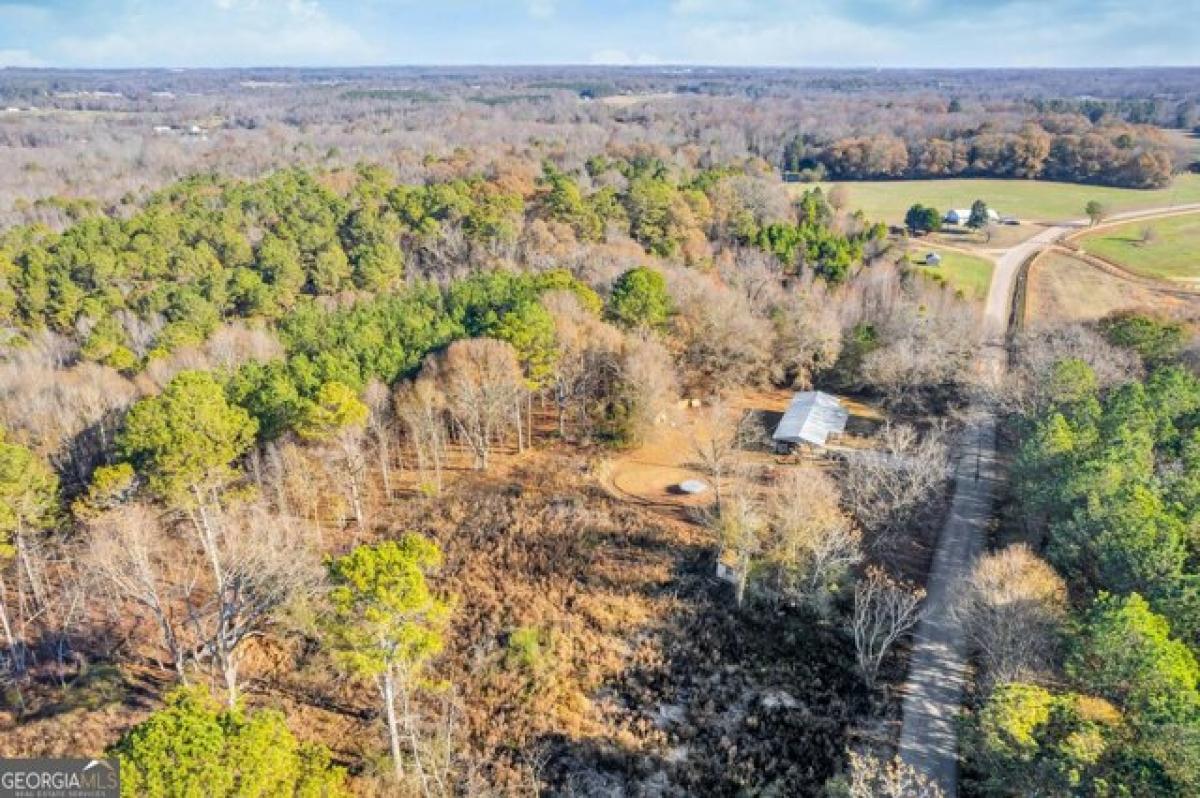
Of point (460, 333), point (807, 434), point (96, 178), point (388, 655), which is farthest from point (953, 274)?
point (96, 178)

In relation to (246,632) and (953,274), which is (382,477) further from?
(953,274)

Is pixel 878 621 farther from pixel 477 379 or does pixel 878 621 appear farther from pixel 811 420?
pixel 477 379

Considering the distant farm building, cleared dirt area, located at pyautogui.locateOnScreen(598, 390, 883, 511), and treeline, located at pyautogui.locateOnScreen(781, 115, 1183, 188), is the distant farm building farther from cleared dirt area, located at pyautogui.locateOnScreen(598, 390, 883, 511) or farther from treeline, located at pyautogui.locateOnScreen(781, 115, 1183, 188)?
cleared dirt area, located at pyautogui.locateOnScreen(598, 390, 883, 511)

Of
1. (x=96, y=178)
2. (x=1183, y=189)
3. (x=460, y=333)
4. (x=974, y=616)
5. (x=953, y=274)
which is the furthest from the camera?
(x=1183, y=189)

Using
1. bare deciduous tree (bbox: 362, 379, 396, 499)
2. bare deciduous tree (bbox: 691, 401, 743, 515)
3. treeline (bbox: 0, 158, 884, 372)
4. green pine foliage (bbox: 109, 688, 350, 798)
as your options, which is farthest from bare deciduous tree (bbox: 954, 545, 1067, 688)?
treeline (bbox: 0, 158, 884, 372)

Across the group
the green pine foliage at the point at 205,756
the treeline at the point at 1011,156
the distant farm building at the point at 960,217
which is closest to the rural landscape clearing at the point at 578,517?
the green pine foliage at the point at 205,756

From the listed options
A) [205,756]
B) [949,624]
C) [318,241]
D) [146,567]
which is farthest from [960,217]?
[205,756]
